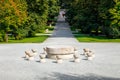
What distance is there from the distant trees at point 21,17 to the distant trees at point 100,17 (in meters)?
5.46

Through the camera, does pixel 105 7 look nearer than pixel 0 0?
No

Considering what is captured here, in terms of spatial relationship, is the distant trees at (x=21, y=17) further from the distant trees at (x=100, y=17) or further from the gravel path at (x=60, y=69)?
the gravel path at (x=60, y=69)

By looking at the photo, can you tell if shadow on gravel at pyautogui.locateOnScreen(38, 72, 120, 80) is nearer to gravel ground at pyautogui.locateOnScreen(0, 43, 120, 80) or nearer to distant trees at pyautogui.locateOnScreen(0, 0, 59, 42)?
gravel ground at pyautogui.locateOnScreen(0, 43, 120, 80)

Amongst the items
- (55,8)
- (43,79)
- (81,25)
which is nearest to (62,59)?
(43,79)

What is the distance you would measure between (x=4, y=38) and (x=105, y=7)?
1302 cm

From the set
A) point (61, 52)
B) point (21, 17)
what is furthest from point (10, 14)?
point (61, 52)

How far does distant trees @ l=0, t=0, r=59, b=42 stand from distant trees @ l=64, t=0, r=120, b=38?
5458 mm

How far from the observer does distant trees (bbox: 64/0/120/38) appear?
3789 centimetres

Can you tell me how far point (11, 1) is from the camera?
1347 inches

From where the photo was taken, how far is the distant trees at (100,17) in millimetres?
37888

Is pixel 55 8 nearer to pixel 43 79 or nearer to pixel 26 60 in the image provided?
pixel 26 60

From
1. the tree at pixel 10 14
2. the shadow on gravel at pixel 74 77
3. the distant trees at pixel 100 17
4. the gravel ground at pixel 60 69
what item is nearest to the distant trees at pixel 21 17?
the tree at pixel 10 14

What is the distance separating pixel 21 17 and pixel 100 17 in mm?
11984

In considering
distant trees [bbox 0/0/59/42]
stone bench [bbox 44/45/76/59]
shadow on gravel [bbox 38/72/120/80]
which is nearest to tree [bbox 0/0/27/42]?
distant trees [bbox 0/0/59/42]
